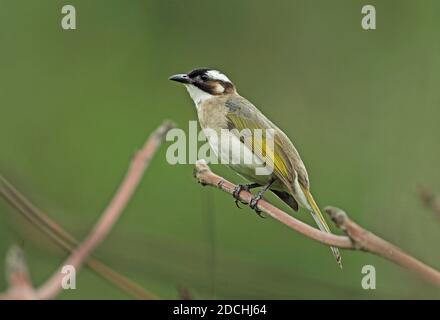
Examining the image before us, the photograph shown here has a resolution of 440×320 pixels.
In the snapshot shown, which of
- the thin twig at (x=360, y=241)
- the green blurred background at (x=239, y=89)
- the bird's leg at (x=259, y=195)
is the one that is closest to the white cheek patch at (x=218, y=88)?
the bird's leg at (x=259, y=195)

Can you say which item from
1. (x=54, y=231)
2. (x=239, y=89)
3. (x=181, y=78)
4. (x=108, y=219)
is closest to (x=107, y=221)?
(x=108, y=219)

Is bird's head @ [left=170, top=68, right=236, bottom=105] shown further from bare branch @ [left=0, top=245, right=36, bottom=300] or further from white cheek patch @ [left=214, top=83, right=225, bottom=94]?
bare branch @ [left=0, top=245, right=36, bottom=300]

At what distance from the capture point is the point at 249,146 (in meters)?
2.91

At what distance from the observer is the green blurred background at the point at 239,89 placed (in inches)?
163

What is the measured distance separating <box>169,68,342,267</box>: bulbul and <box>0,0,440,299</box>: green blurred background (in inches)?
36.5

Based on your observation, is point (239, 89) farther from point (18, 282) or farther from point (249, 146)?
point (18, 282)

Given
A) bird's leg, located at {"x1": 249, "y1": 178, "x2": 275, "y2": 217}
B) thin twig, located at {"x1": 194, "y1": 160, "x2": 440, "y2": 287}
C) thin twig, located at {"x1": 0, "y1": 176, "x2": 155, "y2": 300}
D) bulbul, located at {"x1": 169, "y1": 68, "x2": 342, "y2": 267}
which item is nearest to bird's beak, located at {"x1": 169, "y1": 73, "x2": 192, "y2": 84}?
bulbul, located at {"x1": 169, "y1": 68, "x2": 342, "y2": 267}

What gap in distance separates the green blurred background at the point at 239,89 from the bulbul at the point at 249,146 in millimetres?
926

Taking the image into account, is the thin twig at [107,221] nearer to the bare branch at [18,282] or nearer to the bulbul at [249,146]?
the bare branch at [18,282]

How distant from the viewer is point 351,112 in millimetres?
4660

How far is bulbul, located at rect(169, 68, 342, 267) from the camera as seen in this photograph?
273 centimetres

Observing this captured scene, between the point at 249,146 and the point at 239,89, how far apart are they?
1616 millimetres
